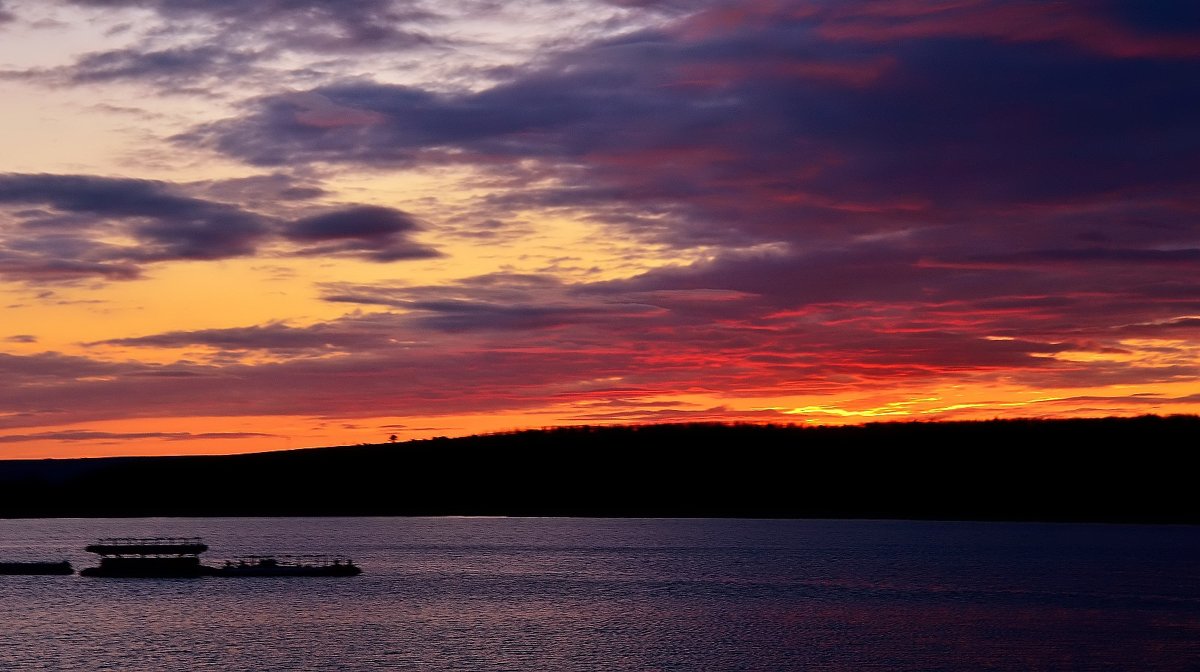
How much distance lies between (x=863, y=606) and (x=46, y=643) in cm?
8291

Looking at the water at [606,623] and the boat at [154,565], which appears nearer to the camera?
the water at [606,623]

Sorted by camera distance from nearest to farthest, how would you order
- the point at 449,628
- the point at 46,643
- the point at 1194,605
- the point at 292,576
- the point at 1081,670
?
the point at 1081,670, the point at 46,643, the point at 449,628, the point at 1194,605, the point at 292,576

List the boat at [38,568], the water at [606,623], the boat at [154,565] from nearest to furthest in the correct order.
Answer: the water at [606,623] < the boat at [154,565] < the boat at [38,568]

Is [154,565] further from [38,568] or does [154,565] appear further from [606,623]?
[606,623]

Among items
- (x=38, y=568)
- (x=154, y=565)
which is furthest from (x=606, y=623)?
(x=38, y=568)

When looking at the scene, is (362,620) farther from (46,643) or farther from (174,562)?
(174,562)

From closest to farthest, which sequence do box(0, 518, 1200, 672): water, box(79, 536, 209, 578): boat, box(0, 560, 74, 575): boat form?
box(0, 518, 1200, 672): water → box(79, 536, 209, 578): boat → box(0, 560, 74, 575): boat

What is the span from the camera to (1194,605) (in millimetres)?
139375

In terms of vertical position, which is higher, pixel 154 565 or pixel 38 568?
pixel 154 565

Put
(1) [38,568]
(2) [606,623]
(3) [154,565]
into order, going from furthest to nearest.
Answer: (1) [38,568] < (3) [154,565] < (2) [606,623]

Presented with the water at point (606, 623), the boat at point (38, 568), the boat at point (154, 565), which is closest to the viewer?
the water at point (606, 623)

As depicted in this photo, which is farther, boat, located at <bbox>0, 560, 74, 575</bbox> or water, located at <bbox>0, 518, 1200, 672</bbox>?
boat, located at <bbox>0, 560, 74, 575</bbox>

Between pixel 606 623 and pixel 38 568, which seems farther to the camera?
pixel 38 568

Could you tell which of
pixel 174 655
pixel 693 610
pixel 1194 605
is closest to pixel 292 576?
pixel 693 610
